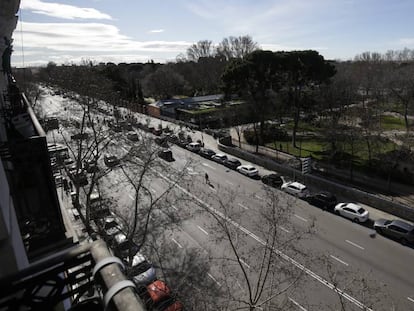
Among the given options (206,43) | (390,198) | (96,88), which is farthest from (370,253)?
(206,43)

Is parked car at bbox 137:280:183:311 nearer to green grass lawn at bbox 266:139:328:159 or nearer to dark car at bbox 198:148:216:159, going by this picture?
dark car at bbox 198:148:216:159

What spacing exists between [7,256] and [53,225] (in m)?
3.20

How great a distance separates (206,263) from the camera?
12.5 metres

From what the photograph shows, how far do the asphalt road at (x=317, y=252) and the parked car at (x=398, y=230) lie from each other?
345 mm

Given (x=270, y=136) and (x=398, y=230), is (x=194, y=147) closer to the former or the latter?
(x=270, y=136)

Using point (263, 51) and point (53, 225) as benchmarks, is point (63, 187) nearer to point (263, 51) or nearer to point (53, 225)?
point (53, 225)

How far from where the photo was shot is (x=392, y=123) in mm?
34031

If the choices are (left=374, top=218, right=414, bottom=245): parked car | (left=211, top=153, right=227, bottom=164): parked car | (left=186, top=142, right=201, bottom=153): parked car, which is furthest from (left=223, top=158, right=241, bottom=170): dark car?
(left=374, top=218, right=414, bottom=245): parked car

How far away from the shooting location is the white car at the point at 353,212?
15.5 m

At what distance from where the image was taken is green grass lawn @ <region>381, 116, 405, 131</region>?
31.5m

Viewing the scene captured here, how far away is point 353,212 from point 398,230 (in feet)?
7.58

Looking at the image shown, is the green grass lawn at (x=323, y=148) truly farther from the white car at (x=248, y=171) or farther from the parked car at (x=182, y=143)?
the parked car at (x=182, y=143)

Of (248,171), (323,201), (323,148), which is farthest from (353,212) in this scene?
(323,148)

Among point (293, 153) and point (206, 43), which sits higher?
point (206, 43)
